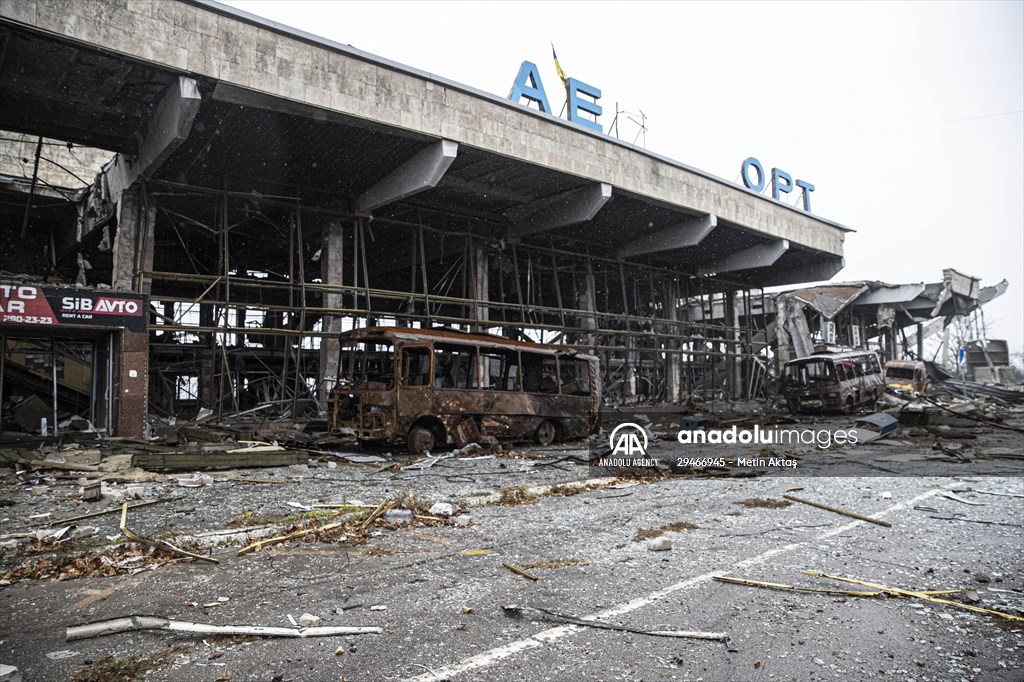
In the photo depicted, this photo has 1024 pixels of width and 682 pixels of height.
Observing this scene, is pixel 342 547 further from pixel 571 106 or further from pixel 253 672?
pixel 571 106

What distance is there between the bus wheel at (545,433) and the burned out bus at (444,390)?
0.08 feet

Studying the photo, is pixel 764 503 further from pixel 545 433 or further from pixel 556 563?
pixel 545 433

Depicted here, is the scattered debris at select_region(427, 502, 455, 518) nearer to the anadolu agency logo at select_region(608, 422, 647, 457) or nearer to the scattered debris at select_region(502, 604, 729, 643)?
the scattered debris at select_region(502, 604, 729, 643)

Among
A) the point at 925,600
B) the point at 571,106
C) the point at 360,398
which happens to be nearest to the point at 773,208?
the point at 571,106

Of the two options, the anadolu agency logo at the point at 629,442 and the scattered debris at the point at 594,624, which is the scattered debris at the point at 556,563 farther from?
the anadolu agency logo at the point at 629,442

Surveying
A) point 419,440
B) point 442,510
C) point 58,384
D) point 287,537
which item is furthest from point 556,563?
point 58,384

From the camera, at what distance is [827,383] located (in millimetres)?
22500

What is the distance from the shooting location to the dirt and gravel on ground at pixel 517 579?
328cm

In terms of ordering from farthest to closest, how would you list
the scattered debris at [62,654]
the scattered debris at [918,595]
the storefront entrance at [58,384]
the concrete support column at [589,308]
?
the concrete support column at [589,308] < the storefront entrance at [58,384] < the scattered debris at [918,595] < the scattered debris at [62,654]

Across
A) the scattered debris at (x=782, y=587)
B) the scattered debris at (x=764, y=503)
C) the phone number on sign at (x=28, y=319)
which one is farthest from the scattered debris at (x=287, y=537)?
the phone number on sign at (x=28, y=319)

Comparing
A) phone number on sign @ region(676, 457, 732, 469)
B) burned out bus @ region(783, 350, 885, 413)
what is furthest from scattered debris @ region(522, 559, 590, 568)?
burned out bus @ region(783, 350, 885, 413)

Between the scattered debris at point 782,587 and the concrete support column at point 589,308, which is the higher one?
the concrete support column at point 589,308

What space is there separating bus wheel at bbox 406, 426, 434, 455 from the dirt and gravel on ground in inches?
140

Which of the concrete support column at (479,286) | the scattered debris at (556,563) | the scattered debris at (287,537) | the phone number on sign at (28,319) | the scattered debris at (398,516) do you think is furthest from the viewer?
the concrete support column at (479,286)
